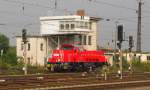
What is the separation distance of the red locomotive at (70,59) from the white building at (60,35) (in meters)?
23.9

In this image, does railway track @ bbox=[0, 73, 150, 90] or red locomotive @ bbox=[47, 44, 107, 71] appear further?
red locomotive @ bbox=[47, 44, 107, 71]

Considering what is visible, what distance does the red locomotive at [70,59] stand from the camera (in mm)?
44469

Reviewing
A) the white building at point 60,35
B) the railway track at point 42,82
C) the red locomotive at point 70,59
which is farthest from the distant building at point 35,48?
the railway track at point 42,82

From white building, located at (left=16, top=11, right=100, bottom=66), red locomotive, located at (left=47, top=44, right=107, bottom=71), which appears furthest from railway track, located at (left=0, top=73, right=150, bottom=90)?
white building, located at (left=16, top=11, right=100, bottom=66)

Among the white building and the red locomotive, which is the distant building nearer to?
the white building

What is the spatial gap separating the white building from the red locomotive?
23.9 metres

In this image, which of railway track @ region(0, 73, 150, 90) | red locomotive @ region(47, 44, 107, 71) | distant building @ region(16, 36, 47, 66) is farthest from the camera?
distant building @ region(16, 36, 47, 66)

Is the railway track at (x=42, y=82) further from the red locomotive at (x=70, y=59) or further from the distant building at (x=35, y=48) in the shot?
the distant building at (x=35, y=48)

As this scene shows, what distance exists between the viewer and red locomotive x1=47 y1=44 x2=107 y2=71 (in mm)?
44469

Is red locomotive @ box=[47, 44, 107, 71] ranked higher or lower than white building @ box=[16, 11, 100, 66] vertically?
lower

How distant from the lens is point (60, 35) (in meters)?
73.5

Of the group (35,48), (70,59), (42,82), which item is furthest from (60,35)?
(42,82)

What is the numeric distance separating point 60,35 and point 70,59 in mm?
29020

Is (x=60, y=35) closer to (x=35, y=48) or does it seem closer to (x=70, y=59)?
(x=35, y=48)
